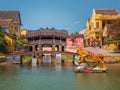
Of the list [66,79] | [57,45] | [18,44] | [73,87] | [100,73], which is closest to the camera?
[73,87]

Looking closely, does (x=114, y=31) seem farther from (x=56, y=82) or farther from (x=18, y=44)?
(x=56, y=82)

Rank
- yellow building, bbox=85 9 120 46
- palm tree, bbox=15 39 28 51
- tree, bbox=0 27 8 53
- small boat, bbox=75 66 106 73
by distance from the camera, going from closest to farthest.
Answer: small boat, bbox=75 66 106 73
tree, bbox=0 27 8 53
palm tree, bbox=15 39 28 51
yellow building, bbox=85 9 120 46

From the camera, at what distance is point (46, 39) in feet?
345

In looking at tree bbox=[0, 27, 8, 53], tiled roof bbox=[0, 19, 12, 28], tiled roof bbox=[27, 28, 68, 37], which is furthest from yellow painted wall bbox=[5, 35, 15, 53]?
tiled roof bbox=[27, 28, 68, 37]

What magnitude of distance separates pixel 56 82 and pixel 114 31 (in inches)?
Result: 1315

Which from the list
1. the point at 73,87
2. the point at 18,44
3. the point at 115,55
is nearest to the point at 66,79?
the point at 73,87

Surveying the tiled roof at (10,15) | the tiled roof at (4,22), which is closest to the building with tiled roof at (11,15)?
the tiled roof at (10,15)

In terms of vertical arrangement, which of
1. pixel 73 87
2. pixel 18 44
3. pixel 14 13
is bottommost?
pixel 73 87

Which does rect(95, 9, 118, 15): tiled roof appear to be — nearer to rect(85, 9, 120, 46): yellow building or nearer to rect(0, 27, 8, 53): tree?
rect(85, 9, 120, 46): yellow building

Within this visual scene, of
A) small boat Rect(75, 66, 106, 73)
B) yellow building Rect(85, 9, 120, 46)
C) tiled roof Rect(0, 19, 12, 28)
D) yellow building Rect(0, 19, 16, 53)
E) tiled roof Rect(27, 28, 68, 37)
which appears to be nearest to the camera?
small boat Rect(75, 66, 106, 73)

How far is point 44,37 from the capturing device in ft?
348

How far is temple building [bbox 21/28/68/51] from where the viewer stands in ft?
338

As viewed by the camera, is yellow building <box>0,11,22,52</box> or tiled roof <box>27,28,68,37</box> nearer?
yellow building <box>0,11,22,52</box>

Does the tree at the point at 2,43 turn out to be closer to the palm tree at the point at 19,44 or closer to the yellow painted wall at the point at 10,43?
the yellow painted wall at the point at 10,43
